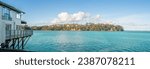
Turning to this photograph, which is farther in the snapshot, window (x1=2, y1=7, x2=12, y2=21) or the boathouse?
window (x1=2, y1=7, x2=12, y2=21)

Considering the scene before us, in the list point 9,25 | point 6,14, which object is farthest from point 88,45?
point 6,14

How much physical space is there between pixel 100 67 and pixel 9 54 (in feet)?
22.9

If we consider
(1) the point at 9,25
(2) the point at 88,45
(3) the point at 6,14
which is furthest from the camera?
(2) the point at 88,45

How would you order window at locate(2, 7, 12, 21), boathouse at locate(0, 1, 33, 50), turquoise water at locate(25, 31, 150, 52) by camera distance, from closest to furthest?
boathouse at locate(0, 1, 33, 50) < window at locate(2, 7, 12, 21) < turquoise water at locate(25, 31, 150, 52)

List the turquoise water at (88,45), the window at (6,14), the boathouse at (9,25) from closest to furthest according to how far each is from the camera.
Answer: the boathouse at (9,25), the window at (6,14), the turquoise water at (88,45)

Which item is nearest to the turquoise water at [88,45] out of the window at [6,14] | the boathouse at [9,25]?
the boathouse at [9,25]

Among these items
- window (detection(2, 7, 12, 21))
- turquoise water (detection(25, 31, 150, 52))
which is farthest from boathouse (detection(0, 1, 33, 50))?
turquoise water (detection(25, 31, 150, 52))

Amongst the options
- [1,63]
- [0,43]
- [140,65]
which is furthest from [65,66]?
[0,43]

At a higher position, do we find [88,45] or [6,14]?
[6,14]

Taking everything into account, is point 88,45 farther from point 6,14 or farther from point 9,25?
point 6,14

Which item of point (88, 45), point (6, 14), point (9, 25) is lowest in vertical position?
point (88, 45)

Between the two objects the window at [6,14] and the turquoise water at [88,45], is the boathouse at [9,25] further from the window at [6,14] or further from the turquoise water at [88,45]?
the turquoise water at [88,45]

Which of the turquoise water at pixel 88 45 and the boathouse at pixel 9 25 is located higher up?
the boathouse at pixel 9 25

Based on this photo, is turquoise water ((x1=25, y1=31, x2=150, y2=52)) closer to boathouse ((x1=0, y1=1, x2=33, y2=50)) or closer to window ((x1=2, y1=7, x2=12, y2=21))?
boathouse ((x1=0, y1=1, x2=33, y2=50))
